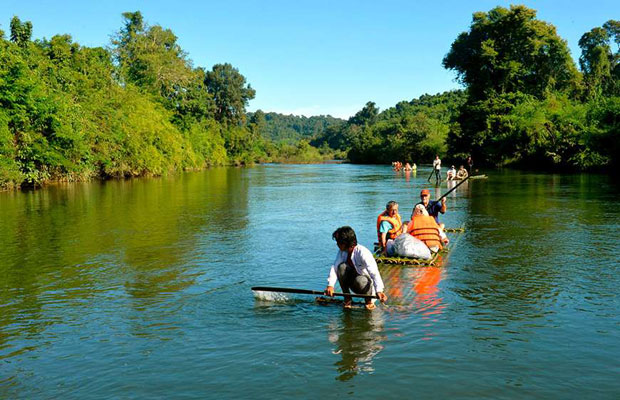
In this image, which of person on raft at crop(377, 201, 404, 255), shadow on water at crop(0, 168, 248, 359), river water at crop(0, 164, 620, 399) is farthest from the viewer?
person on raft at crop(377, 201, 404, 255)

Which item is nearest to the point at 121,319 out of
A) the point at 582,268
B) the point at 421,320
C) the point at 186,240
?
the point at 421,320

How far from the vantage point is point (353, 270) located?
895cm

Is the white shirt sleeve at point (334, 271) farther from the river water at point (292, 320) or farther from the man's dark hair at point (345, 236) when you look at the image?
the river water at point (292, 320)

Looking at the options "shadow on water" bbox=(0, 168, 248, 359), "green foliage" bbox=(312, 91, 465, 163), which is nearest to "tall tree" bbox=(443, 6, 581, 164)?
"green foliage" bbox=(312, 91, 465, 163)

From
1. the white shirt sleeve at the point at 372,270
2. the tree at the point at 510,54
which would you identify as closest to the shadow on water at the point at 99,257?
the white shirt sleeve at the point at 372,270

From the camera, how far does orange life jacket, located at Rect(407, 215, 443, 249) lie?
41.5 feet

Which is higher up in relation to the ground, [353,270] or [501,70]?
[501,70]

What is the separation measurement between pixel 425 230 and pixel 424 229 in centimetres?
4

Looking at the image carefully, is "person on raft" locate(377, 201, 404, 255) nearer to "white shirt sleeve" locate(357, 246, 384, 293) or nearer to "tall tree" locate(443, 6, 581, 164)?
"white shirt sleeve" locate(357, 246, 384, 293)

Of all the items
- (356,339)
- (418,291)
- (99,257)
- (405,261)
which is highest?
(405,261)

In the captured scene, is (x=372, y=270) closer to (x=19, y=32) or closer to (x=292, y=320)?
(x=292, y=320)

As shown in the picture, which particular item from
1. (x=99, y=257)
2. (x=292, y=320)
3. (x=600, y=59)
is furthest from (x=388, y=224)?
(x=600, y=59)

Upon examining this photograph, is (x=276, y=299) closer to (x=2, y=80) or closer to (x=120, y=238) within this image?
(x=120, y=238)

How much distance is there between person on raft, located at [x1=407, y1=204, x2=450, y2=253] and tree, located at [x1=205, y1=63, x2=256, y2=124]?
104 m
